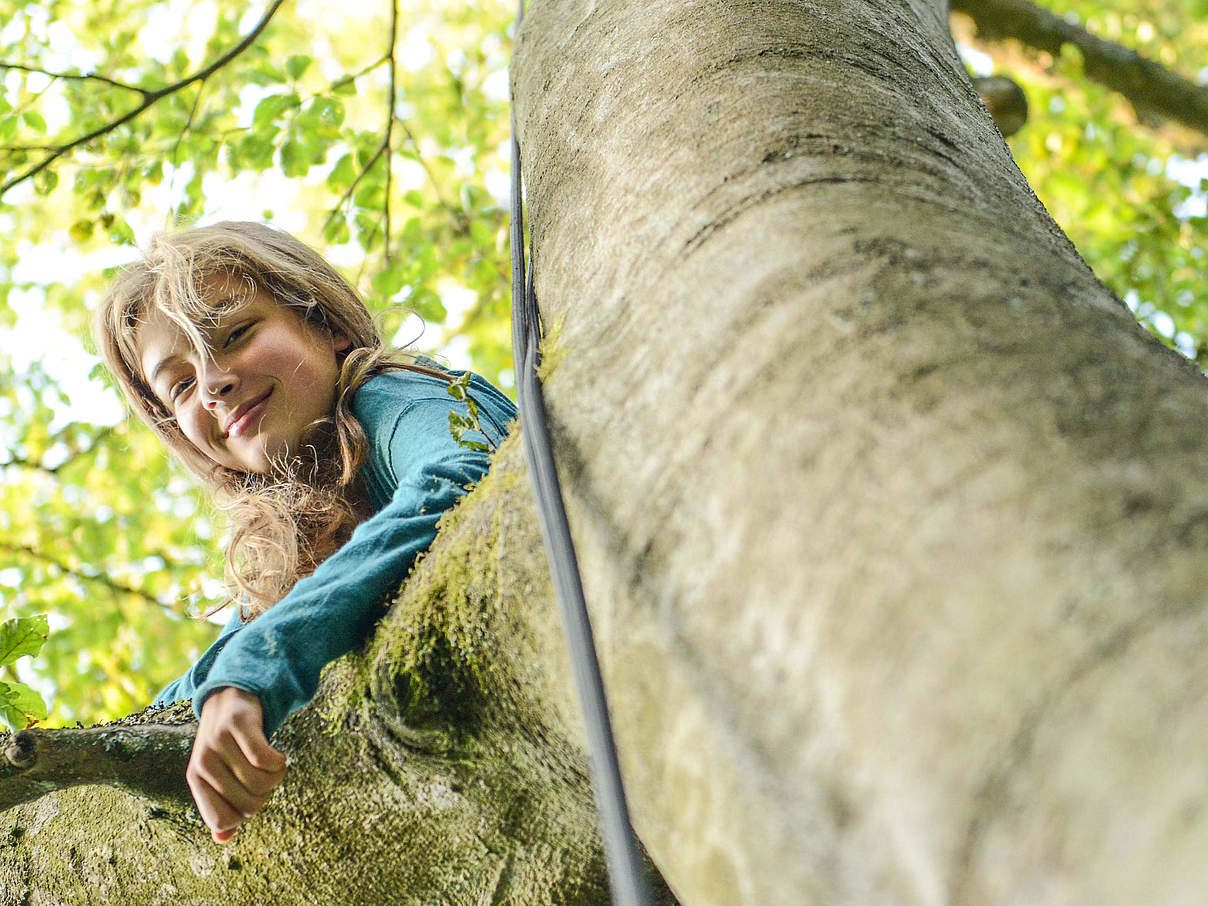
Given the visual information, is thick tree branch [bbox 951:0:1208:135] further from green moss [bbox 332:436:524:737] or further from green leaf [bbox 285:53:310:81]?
green moss [bbox 332:436:524:737]

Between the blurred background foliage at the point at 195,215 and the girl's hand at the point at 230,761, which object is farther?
the blurred background foliage at the point at 195,215

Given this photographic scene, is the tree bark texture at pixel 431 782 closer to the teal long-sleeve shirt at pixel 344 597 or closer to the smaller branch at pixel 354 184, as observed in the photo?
the teal long-sleeve shirt at pixel 344 597

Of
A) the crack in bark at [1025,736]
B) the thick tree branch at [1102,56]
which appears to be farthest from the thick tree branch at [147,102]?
the crack in bark at [1025,736]

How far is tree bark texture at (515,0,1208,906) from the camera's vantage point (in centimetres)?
50

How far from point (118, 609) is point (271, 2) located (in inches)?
113

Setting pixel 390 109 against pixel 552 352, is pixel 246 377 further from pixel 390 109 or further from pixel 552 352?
pixel 390 109

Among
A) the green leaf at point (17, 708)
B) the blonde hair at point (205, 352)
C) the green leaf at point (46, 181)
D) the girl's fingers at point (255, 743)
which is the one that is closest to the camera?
the girl's fingers at point (255, 743)

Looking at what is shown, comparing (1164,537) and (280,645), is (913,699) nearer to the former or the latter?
(1164,537)

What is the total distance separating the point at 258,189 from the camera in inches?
228

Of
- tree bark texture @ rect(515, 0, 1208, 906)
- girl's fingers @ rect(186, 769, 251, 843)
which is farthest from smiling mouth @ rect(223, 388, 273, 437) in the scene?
tree bark texture @ rect(515, 0, 1208, 906)

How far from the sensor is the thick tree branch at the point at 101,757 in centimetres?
123

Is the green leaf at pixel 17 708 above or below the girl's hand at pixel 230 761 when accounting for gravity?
below

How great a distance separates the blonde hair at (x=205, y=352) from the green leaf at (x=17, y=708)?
36 cm

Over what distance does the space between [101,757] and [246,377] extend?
80 cm
